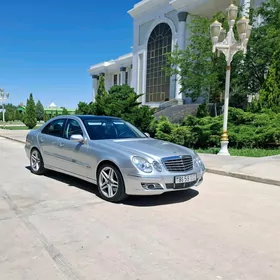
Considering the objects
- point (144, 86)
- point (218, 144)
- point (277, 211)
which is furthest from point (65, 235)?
point (144, 86)

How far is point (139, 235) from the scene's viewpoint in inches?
141

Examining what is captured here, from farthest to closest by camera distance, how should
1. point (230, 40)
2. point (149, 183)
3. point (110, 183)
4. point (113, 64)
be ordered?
point (113, 64), point (230, 40), point (110, 183), point (149, 183)

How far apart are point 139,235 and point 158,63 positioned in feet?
94.6

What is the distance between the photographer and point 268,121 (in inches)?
467

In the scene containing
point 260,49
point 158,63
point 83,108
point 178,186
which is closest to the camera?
point 178,186

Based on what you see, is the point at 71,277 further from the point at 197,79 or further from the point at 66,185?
the point at 197,79

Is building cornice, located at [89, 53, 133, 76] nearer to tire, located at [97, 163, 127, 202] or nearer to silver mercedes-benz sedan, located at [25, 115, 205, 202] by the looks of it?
silver mercedes-benz sedan, located at [25, 115, 205, 202]

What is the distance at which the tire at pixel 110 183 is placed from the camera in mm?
4812

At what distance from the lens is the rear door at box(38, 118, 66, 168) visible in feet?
20.7

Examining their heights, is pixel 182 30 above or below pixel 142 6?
below

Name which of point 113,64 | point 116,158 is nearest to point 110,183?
point 116,158

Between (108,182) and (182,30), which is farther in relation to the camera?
(182,30)

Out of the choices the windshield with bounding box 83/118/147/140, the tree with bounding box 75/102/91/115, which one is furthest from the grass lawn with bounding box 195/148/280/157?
the tree with bounding box 75/102/91/115

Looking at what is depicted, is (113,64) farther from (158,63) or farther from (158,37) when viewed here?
(158,63)
